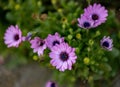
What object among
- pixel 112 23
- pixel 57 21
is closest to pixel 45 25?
pixel 57 21

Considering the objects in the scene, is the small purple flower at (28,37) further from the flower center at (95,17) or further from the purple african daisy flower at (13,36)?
the flower center at (95,17)

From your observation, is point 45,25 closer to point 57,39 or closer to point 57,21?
point 57,21

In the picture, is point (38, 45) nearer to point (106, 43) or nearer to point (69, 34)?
point (69, 34)

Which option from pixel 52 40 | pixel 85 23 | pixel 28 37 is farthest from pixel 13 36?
pixel 85 23

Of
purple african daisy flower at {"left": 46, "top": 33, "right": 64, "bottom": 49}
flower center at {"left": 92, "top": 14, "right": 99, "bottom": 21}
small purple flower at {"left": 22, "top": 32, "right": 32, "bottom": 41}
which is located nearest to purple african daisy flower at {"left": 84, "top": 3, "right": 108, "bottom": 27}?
flower center at {"left": 92, "top": 14, "right": 99, "bottom": 21}

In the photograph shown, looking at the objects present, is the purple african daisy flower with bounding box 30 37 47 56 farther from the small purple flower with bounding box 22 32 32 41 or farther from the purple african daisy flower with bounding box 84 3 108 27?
the purple african daisy flower with bounding box 84 3 108 27

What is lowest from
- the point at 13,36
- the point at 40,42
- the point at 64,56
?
the point at 64,56
